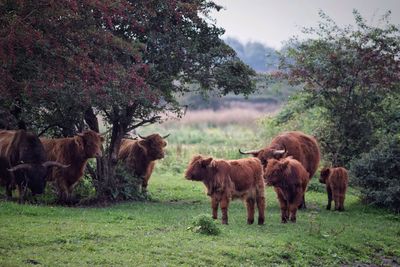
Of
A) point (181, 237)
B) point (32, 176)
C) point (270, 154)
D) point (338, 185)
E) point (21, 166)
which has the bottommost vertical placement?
point (181, 237)

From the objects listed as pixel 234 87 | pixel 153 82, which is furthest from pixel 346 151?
pixel 153 82

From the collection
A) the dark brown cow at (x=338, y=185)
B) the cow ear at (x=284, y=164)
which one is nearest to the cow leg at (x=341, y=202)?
the dark brown cow at (x=338, y=185)

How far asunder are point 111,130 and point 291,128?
10028mm

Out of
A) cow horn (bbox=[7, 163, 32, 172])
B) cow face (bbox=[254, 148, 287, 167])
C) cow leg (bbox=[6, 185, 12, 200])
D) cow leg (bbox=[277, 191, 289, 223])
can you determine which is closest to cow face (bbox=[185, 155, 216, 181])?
cow leg (bbox=[277, 191, 289, 223])

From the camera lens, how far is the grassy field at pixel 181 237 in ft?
39.7

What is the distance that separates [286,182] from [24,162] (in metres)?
6.23

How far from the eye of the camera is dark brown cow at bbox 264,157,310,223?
16562 mm

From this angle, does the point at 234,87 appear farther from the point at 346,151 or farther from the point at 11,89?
the point at 11,89

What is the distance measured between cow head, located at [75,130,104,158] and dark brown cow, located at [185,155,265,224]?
9.53 feet

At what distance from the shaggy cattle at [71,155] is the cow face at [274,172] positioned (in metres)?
4.33

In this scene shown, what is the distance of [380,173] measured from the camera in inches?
811

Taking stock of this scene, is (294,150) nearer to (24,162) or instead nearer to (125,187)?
(125,187)

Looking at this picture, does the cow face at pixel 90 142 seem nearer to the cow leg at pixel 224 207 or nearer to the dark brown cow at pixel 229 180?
the dark brown cow at pixel 229 180

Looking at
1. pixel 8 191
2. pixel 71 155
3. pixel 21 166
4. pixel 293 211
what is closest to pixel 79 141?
pixel 71 155
